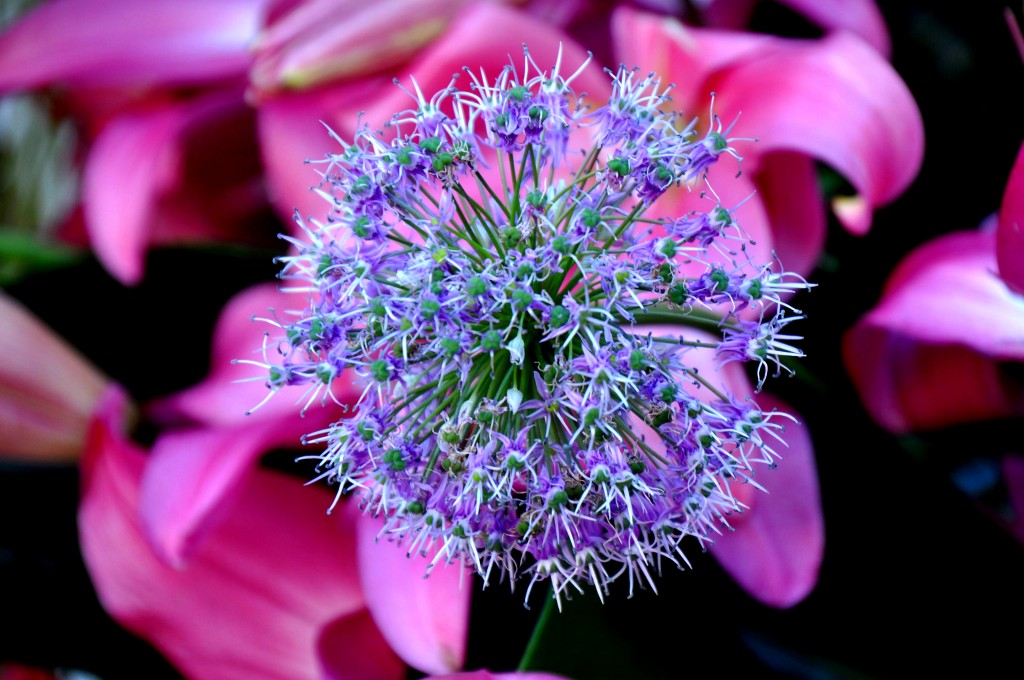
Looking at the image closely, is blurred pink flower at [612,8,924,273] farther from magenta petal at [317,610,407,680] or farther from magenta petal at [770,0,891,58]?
magenta petal at [317,610,407,680]

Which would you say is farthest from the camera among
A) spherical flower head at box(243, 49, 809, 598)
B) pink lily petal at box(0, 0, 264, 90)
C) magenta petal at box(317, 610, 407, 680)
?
pink lily petal at box(0, 0, 264, 90)

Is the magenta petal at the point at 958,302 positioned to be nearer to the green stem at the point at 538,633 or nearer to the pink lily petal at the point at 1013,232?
the pink lily petal at the point at 1013,232

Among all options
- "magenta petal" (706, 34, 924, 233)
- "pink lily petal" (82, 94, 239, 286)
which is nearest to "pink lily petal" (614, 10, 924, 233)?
"magenta petal" (706, 34, 924, 233)

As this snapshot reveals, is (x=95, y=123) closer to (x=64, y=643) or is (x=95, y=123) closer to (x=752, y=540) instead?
(x=64, y=643)

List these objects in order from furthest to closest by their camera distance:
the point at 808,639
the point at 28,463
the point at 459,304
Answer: the point at 28,463 < the point at 808,639 < the point at 459,304

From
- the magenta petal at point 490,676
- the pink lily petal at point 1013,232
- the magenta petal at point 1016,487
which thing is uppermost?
the pink lily petal at point 1013,232

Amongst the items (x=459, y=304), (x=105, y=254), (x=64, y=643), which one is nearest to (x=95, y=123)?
(x=105, y=254)

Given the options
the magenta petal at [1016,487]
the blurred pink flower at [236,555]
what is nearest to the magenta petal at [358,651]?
the blurred pink flower at [236,555]
